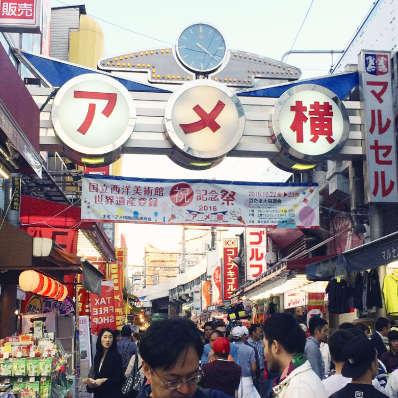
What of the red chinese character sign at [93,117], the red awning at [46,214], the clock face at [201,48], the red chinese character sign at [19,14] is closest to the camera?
the red chinese character sign at [19,14]

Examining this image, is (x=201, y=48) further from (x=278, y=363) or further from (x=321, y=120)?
(x=278, y=363)

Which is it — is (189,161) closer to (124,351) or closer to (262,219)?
(262,219)

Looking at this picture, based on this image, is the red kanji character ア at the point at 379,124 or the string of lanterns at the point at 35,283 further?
the red kanji character ア at the point at 379,124

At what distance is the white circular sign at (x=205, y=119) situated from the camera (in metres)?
13.1

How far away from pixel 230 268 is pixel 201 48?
24.3 metres

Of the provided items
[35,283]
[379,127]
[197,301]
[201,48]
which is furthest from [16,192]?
[197,301]

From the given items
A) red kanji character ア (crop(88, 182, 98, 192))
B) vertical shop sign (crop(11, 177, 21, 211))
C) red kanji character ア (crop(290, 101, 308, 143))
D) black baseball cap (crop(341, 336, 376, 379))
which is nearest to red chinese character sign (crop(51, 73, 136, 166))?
red kanji character ア (crop(88, 182, 98, 192))

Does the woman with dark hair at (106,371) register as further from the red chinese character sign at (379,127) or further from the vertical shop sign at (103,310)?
the vertical shop sign at (103,310)

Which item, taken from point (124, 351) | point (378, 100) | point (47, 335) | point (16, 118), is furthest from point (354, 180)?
point (16, 118)

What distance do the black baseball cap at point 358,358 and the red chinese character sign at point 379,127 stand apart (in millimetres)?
8750

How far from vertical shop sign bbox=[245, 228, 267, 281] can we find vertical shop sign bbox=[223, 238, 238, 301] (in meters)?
7.32

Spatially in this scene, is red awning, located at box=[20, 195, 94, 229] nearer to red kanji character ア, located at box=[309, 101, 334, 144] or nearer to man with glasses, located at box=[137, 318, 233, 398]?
red kanji character ア, located at box=[309, 101, 334, 144]

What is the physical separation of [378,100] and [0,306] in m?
9.48

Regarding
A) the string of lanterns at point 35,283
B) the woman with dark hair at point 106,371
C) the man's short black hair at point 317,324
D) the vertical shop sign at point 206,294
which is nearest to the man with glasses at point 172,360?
the man's short black hair at point 317,324
